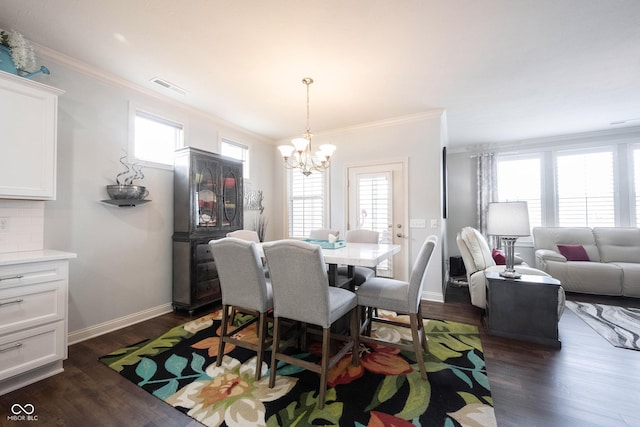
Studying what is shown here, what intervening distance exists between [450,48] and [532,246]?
Answer: 4.59m

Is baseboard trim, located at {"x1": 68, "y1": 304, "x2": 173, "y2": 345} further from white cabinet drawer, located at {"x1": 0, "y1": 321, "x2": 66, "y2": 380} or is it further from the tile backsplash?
the tile backsplash

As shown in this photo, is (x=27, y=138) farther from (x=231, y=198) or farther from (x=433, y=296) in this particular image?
(x=433, y=296)

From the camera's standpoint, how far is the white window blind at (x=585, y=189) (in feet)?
15.5

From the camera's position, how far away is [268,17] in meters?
2.04

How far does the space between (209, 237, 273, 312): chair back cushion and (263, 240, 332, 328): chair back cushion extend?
0.14 metres

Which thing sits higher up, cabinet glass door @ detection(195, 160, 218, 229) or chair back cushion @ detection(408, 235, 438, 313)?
cabinet glass door @ detection(195, 160, 218, 229)

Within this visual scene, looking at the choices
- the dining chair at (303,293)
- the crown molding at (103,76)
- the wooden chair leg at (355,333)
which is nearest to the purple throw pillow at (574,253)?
the wooden chair leg at (355,333)

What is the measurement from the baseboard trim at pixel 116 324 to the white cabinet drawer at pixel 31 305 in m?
0.76

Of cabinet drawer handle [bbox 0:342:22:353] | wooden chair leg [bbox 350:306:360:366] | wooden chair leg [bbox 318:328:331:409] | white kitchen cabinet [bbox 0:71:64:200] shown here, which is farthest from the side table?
white kitchen cabinet [bbox 0:71:64:200]

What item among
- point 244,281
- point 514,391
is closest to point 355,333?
point 244,281

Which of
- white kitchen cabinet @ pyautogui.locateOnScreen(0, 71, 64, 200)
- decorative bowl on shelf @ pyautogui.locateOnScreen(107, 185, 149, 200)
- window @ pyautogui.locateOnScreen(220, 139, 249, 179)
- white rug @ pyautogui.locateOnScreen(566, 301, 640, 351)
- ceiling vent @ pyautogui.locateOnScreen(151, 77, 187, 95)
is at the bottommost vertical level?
white rug @ pyautogui.locateOnScreen(566, 301, 640, 351)

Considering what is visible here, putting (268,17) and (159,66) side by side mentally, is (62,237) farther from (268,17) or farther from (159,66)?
(268,17)

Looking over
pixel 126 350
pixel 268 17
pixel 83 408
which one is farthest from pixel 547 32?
pixel 126 350

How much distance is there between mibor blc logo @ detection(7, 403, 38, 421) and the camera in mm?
1605
